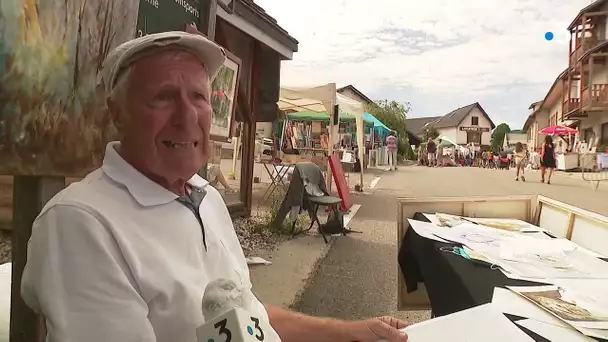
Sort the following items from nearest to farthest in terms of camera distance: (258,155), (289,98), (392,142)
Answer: (289,98), (258,155), (392,142)

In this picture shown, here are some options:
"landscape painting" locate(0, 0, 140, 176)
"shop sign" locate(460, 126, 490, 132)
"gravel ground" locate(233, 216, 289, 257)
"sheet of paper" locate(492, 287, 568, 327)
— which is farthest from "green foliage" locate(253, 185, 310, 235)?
"shop sign" locate(460, 126, 490, 132)

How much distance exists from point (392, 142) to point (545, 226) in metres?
22.3

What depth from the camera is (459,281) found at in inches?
77.1

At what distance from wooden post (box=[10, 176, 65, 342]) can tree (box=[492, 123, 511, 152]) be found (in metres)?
73.3

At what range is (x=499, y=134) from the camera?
7431 centimetres

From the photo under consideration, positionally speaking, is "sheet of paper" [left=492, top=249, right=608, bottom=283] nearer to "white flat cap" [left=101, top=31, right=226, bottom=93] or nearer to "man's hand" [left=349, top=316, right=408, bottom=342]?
"man's hand" [left=349, top=316, right=408, bottom=342]

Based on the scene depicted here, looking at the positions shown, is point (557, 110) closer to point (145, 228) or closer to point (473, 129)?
point (473, 129)

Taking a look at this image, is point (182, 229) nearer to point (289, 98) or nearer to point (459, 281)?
point (459, 281)

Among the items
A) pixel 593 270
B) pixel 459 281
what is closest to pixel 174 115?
pixel 459 281

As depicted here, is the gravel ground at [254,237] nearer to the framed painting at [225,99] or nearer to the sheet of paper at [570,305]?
the framed painting at [225,99]

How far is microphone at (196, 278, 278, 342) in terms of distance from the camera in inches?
39.1

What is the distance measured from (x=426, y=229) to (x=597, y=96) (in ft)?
93.9

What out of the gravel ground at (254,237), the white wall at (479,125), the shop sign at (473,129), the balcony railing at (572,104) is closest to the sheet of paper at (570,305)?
the gravel ground at (254,237)

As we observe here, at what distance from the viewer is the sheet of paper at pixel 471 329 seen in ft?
4.61
